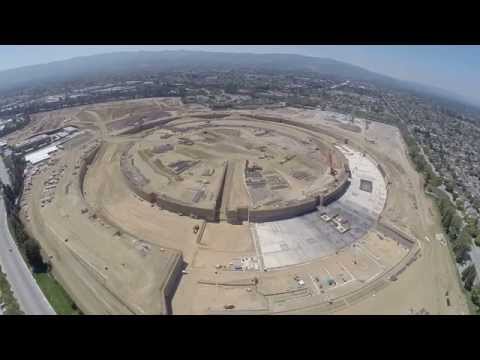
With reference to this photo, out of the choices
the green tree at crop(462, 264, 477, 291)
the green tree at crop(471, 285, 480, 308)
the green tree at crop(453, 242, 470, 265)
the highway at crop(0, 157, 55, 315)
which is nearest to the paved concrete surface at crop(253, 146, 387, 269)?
the green tree at crop(453, 242, 470, 265)

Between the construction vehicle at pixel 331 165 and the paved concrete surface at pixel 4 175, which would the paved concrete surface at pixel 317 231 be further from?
the paved concrete surface at pixel 4 175

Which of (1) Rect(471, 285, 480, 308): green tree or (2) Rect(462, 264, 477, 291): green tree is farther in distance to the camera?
(2) Rect(462, 264, 477, 291): green tree

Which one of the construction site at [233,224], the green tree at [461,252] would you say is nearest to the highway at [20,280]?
the construction site at [233,224]

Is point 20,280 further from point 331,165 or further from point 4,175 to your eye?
point 331,165

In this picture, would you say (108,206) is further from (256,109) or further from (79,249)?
(256,109)

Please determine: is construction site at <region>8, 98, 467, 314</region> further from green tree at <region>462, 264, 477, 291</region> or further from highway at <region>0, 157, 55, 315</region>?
highway at <region>0, 157, 55, 315</region>

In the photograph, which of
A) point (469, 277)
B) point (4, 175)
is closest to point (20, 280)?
point (4, 175)
